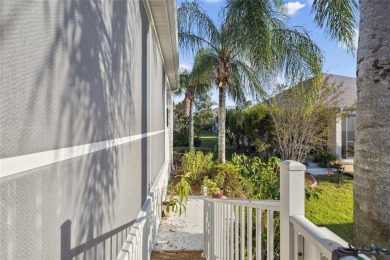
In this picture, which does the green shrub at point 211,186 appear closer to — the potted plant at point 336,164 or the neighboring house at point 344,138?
the potted plant at point 336,164

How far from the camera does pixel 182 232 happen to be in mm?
5488

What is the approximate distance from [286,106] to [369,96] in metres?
9.22

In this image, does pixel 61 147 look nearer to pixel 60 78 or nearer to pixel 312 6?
pixel 60 78

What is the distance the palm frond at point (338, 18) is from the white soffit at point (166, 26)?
2856 mm

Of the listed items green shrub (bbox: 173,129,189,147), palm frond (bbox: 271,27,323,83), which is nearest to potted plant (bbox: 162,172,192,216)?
palm frond (bbox: 271,27,323,83)

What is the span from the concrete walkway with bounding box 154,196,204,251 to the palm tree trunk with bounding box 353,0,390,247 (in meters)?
3.05

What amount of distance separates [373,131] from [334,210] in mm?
6356

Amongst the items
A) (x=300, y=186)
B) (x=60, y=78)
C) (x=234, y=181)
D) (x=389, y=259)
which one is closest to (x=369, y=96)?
(x=300, y=186)

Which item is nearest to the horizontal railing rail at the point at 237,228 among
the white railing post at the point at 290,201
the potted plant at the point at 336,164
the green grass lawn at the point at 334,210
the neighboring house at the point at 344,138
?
the white railing post at the point at 290,201

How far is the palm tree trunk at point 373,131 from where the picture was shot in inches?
92.7

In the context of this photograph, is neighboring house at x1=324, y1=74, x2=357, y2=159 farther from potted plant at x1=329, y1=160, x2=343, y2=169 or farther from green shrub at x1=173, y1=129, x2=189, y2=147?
green shrub at x1=173, y1=129, x2=189, y2=147

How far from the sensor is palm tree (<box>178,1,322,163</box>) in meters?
7.70

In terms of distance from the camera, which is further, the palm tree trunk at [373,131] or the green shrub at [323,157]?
the green shrub at [323,157]

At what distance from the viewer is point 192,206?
7.15 metres
